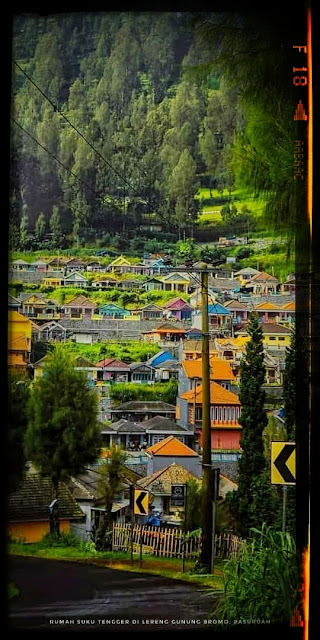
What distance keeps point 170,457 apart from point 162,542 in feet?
0.99

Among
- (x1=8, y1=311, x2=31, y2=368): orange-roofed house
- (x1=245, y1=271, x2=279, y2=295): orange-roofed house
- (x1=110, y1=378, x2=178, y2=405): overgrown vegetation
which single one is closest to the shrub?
(x1=110, y1=378, x2=178, y2=405): overgrown vegetation

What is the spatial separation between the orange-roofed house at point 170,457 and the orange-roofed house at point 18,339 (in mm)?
561

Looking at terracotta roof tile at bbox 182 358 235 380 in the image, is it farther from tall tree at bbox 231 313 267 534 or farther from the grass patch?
the grass patch

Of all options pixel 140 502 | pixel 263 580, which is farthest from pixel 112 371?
pixel 263 580

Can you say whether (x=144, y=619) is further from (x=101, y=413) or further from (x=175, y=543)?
(x=101, y=413)

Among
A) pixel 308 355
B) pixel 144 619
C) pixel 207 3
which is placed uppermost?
pixel 207 3

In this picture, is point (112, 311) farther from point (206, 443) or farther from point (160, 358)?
point (206, 443)

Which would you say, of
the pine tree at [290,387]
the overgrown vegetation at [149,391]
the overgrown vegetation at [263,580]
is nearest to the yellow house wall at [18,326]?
the overgrown vegetation at [149,391]

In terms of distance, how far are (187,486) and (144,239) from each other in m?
Result: 0.91

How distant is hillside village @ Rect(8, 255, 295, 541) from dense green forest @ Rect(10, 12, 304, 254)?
0.49 ft

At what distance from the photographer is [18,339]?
2.84 metres

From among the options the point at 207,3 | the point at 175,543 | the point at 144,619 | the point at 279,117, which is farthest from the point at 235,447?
the point at 207,3

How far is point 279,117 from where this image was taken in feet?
9.37

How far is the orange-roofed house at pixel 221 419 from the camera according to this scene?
288 centimetres
